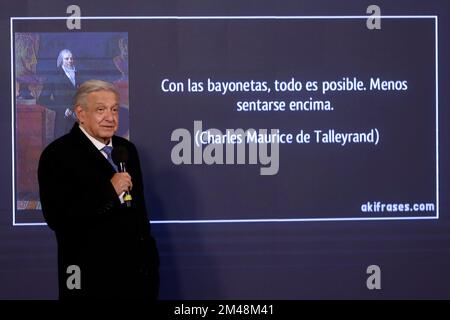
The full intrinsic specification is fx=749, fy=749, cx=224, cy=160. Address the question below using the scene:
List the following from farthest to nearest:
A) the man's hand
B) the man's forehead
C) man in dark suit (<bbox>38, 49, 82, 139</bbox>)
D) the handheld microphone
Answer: man in dark suit (<bbox>38, 49, 82, 139</bbox>), the man's forehead, the handheld microphone, the man's hand

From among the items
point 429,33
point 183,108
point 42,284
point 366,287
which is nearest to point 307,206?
point 366,287

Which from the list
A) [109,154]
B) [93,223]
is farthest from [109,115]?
[93,223]

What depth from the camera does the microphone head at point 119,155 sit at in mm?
3312

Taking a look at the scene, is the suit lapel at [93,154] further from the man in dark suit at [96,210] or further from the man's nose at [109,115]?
the man's nose at [109,115]

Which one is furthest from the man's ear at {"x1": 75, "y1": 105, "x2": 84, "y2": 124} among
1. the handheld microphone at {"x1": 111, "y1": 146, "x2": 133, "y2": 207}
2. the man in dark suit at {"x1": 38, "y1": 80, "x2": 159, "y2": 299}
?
the handheld microphone at {"x1": 111, "y1": 146, "x2": 133, "y2": 207}

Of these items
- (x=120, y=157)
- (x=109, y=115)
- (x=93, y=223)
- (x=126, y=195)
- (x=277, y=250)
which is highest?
(x=109, y=115)

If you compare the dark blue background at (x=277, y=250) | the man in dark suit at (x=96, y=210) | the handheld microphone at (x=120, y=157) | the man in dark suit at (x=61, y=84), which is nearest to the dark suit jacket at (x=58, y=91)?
the man in dark suit at (x=61, y=84)

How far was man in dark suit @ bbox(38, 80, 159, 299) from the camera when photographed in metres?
3.23

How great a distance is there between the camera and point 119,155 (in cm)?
331

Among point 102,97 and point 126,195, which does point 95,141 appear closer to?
point 102,97

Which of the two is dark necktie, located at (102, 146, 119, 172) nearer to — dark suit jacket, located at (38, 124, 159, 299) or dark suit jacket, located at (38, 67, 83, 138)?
dark suit jacket, located at (38, 124, 159, 299)

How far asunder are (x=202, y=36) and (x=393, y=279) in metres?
1.86

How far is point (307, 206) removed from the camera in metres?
4.50

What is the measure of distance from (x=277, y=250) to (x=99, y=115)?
5.31 feet
